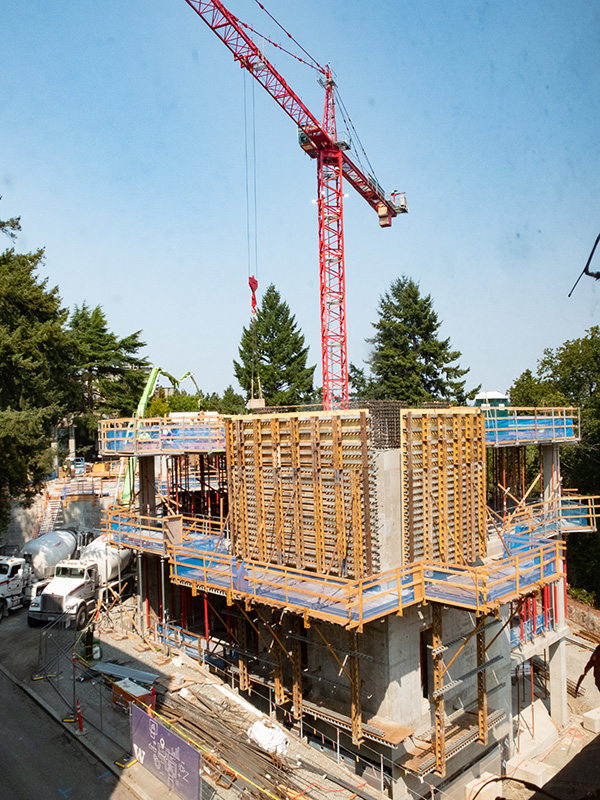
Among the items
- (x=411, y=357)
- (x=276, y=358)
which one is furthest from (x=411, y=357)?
(x=276, y=358)

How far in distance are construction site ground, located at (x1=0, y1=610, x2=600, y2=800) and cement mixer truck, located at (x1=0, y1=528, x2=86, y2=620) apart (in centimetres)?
→ 98

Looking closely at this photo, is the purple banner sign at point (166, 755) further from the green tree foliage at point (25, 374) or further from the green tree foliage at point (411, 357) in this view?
the green tree foliage at point (411, 357)

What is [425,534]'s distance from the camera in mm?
17891

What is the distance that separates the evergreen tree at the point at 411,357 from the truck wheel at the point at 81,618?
37.5 metres

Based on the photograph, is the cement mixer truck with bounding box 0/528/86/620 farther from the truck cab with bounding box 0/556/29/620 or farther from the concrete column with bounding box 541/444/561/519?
the concrete column with bounding box 541/444/561/519

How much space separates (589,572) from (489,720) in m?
29.7

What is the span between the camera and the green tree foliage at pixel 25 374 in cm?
3077

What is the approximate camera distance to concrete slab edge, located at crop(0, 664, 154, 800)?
14852 mm

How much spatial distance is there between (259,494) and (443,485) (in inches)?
221

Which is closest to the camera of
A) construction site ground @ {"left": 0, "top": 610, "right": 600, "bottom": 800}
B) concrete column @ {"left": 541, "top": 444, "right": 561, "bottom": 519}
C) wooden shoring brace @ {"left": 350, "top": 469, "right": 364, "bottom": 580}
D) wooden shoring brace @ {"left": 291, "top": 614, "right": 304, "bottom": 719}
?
construction site ground @ {"left": 0, "top": 610, "right": 600, "bottom": 800}

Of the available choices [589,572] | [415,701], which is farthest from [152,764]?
[589,572]

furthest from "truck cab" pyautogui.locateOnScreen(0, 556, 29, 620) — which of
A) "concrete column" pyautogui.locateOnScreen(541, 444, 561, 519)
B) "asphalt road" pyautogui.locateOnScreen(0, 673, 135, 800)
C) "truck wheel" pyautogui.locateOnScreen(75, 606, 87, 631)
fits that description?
"concrete column" pyautogui.locateOnScreen(541, 444, 561, 519)

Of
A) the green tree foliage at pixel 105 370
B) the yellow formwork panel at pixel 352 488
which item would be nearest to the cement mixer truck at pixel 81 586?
the yellow formwork panel at pixel 352 488

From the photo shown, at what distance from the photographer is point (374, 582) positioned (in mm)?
15242
